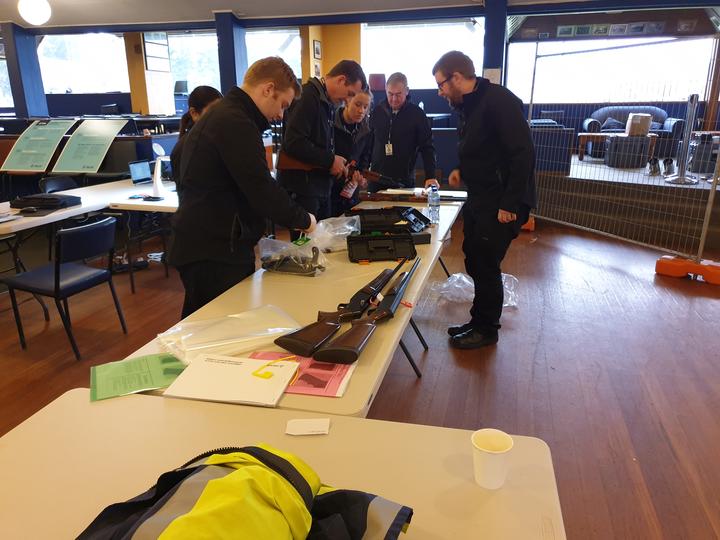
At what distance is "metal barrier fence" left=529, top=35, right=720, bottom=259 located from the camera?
5.16 meters

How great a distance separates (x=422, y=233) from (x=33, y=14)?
525 cm

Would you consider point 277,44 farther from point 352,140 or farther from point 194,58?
point 352,140

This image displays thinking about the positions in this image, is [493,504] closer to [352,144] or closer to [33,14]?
[352,144]

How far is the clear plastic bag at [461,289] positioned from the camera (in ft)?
12.1

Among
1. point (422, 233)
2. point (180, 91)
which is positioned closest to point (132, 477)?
point (422, 233)

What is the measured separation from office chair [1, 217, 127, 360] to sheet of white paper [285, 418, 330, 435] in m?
2.18

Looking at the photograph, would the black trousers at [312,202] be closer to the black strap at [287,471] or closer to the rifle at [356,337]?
the rifle at [356,337]

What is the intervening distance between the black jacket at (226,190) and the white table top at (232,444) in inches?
30.9

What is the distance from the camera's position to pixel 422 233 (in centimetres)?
248

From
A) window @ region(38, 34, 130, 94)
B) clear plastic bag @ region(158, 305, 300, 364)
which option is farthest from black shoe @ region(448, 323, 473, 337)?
window @ region(38, 34, 130, 94)

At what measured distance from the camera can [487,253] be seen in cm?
272

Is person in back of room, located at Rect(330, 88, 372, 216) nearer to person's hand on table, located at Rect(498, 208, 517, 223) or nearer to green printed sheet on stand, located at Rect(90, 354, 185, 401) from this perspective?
person's hand on table, located at Rect(498, 208, 517, 223)

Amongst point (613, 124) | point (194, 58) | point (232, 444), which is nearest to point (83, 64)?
point (194, 58)

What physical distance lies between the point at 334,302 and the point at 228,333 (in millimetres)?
391
